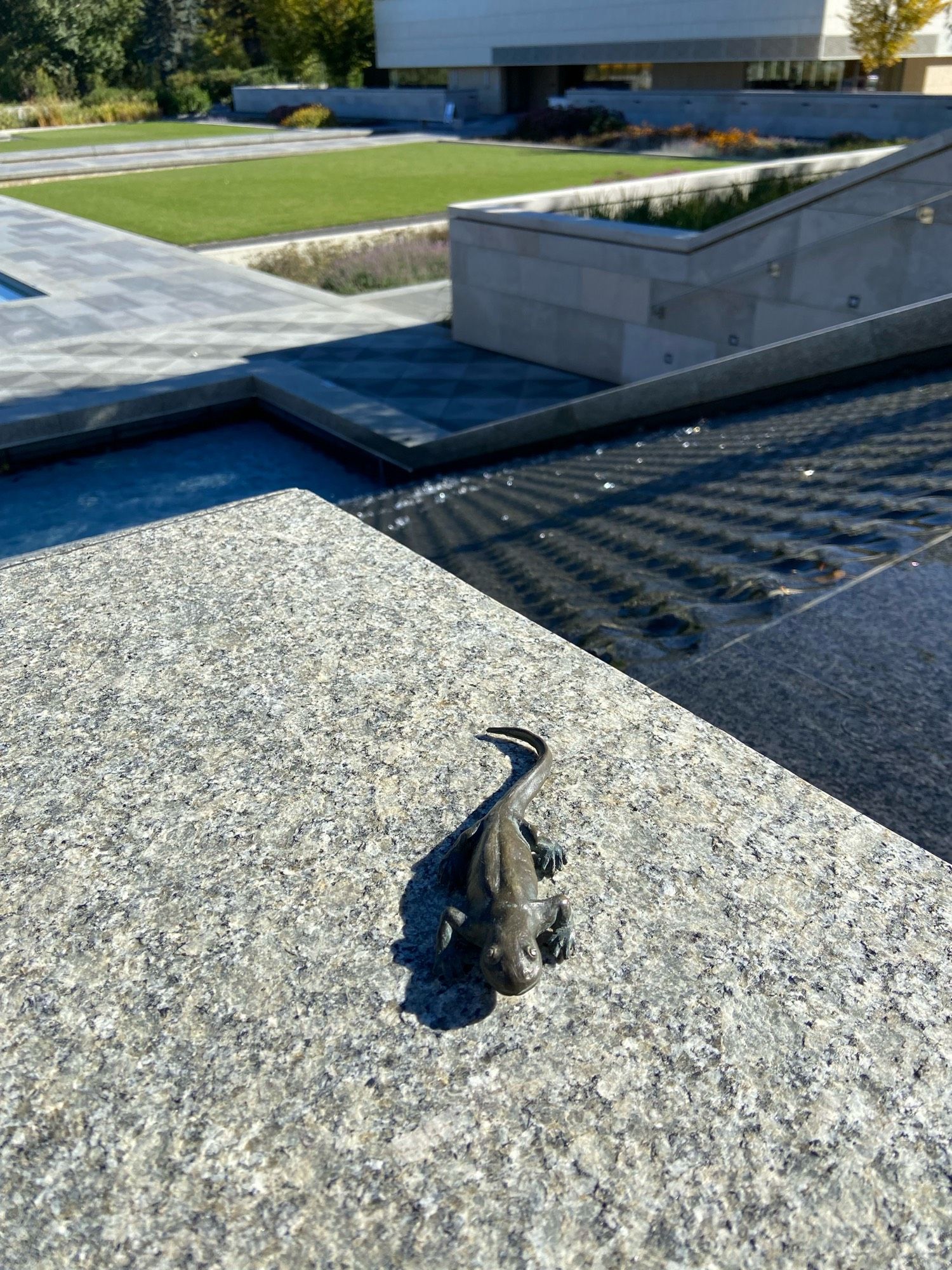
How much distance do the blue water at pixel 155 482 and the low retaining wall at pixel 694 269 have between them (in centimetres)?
391

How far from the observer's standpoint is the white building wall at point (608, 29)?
135 feet

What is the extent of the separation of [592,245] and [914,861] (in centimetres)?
1066

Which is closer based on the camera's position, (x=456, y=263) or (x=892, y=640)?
(x=892, y=640)

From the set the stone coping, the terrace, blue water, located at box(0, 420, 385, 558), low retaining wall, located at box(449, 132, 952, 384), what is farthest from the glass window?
the terrace

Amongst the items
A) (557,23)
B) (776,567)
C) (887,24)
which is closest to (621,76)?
(557,23)

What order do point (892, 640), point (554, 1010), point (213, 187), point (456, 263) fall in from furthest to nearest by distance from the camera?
1. point (213, 187)
2. point (456, 263)
3. point (892, 640)
4. point (554, 1010)

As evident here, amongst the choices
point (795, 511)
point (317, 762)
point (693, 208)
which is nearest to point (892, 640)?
point (795, 511)

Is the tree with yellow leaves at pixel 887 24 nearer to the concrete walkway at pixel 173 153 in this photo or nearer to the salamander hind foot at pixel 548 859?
the concrete walkway at pixel 173 153

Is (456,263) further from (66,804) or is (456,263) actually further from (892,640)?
(66,804)

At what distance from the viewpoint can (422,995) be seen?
305cm

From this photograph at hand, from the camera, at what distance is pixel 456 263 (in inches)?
575

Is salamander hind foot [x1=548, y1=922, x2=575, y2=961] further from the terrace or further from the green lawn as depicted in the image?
the green lawn

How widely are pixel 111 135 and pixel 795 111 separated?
96.4 ft

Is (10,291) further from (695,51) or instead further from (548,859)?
(695,51)
